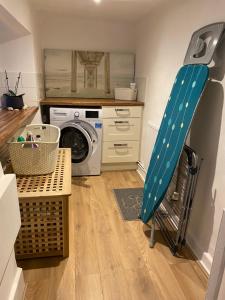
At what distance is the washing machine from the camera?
2.78 meters

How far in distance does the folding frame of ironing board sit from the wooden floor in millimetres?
99

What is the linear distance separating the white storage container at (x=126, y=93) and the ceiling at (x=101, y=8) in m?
0.91

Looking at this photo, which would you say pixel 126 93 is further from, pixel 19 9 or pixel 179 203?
pixel 179 203

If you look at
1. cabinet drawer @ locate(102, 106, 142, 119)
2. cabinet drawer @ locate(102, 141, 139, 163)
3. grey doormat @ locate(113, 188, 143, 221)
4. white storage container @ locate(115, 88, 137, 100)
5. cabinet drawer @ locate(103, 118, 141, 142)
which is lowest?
grey doormat @ locate(113, 188, 143, 221)

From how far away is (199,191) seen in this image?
1731 millimetres

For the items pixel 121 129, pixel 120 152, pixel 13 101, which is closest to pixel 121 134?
pixel 121 129

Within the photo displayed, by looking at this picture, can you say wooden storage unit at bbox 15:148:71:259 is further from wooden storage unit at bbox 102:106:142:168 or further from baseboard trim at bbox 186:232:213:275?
wooden storage unit at bbox 102:106:142:168

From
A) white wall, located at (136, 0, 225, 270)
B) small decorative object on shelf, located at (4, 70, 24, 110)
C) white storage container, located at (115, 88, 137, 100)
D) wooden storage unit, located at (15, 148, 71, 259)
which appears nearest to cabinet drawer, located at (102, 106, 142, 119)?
white storage container, located at (115, 88, 137, 100)

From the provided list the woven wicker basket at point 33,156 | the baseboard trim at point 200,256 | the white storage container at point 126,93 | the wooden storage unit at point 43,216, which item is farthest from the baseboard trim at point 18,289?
the white storage container at point 126,93

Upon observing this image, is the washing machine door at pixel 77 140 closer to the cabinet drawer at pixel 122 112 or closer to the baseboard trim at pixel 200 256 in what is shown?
the cabinet drawer at pixel 122 112

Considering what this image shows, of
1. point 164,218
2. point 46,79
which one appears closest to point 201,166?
point 164,218

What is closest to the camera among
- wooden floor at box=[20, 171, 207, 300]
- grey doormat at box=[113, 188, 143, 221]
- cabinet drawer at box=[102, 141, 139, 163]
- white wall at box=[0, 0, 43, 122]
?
wooden floor at box=[20, 171, 207, 300]

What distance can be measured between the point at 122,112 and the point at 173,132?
1.34m

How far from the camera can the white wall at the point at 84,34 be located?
123 inches
